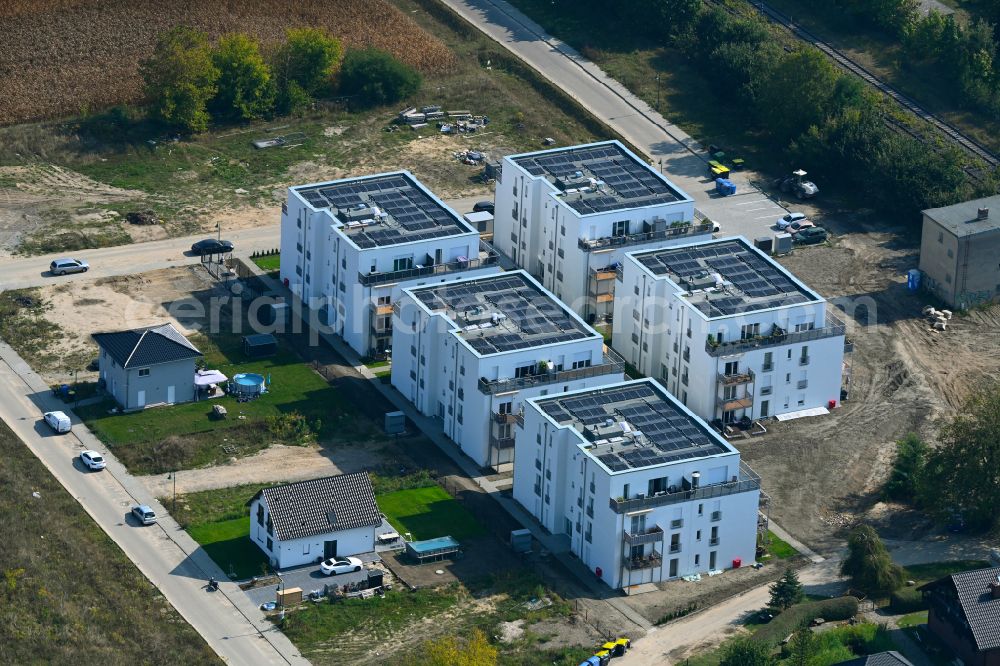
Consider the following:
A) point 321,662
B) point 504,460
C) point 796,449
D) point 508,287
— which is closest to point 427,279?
point 508,287

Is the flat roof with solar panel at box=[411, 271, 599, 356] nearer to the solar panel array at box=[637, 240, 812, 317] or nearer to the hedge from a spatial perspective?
the solar panel array at box=[637, 240, 812, 317]

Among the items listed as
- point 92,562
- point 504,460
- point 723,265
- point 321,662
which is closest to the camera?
point 321,662

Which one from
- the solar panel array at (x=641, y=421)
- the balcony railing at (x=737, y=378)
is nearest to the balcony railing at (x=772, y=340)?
the balcony railing at (x=737, y=378)

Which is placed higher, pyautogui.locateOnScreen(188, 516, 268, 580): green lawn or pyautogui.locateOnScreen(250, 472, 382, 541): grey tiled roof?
pyautogui.locateOnScreen(250, 472, 382, 541): grey tiled roof

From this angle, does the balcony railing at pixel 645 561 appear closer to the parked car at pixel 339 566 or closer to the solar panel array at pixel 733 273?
the parked car at pixel 339 566

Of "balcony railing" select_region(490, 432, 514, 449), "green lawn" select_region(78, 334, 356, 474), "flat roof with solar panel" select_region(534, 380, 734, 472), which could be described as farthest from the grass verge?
"flat roof with solar panel" select_region(534, 380, 734, 472)

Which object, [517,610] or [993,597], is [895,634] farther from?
[517,610]
